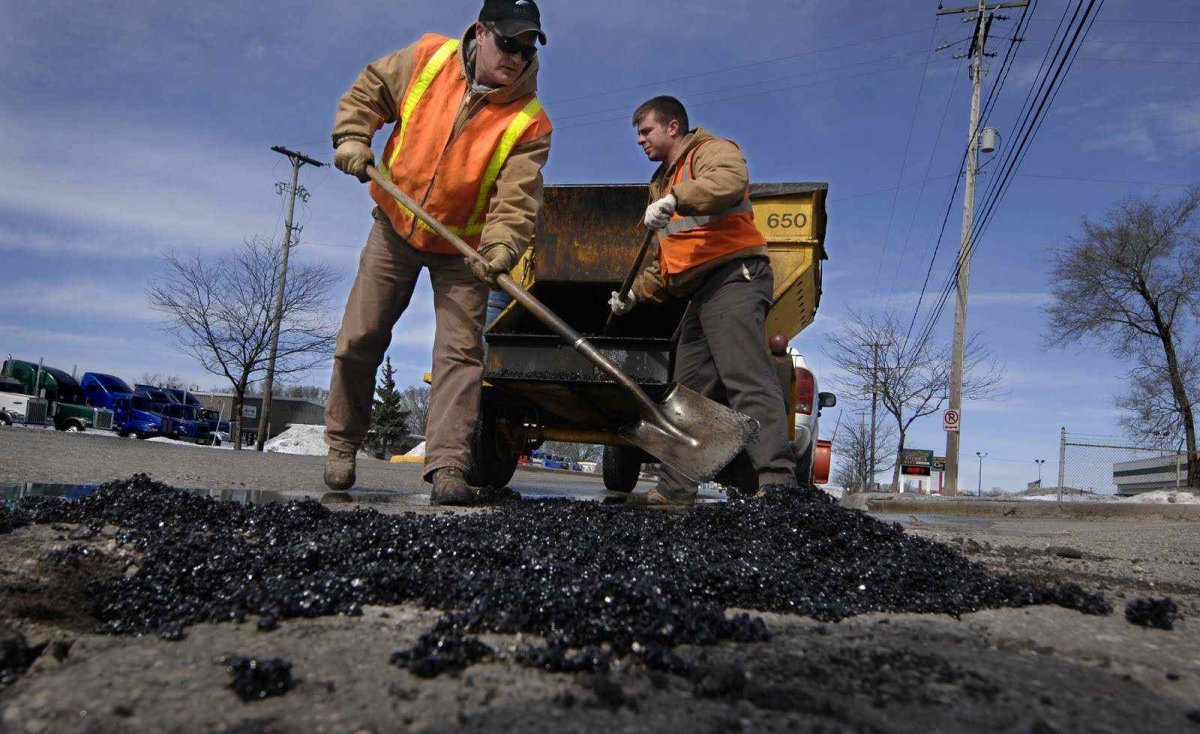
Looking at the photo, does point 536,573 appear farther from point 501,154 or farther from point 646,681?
point 501,154

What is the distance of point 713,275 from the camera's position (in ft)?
13.5

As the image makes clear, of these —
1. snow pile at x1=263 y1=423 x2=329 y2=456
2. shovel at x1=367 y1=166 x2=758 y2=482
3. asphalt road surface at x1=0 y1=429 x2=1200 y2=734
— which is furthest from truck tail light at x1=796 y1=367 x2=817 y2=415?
snow pile at x1=263 y1=423 x2=329 y2=456

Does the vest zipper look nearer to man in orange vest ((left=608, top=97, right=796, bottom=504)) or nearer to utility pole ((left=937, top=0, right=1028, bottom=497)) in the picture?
man in orange vest ((left=608, top=97, right=796, bottom=504))

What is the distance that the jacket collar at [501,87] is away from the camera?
3895 millimetres

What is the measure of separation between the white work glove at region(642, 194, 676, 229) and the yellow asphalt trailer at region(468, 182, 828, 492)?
103 centimetres

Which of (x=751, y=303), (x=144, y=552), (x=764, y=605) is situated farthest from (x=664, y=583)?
(x=751, y=303)

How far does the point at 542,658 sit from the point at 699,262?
3.01 m

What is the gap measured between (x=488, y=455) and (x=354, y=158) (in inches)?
83.0

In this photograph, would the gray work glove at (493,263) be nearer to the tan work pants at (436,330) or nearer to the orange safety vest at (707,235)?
the tan work pants at (436,330)

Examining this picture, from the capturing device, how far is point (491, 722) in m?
1.04

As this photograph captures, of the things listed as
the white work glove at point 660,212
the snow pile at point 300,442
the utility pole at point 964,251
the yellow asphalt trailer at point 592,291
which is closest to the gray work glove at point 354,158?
the yellow asphalt trailer at point 592,291

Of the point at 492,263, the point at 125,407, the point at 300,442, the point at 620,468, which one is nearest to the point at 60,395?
the point at 125,407

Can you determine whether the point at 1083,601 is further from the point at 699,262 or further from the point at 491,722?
the point at 699,262

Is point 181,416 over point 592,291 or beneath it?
beneath
